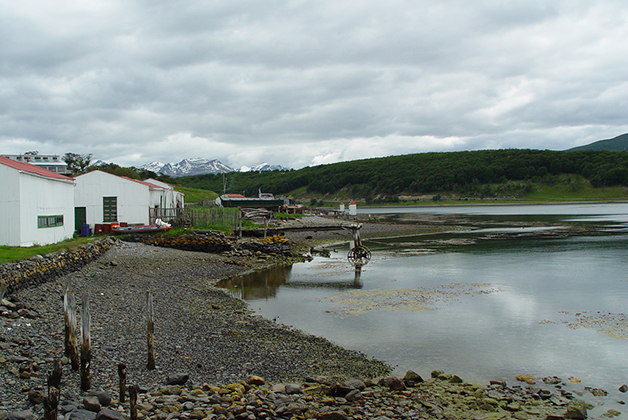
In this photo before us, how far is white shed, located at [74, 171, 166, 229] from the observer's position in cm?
3722

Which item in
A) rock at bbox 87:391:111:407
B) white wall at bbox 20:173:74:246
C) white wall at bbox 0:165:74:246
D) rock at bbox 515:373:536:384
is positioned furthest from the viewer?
white wall at bbox 20:173:74:246

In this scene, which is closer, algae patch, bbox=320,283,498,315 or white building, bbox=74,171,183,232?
algae patch, bbox=320,283,498,315

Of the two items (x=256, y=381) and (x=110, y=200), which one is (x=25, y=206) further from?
(x=256, y=381)

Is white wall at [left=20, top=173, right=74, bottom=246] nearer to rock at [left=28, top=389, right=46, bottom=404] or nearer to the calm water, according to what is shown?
the calm water

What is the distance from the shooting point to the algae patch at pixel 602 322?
17.6m

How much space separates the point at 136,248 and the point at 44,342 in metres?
21.3

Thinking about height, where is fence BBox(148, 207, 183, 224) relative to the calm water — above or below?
above

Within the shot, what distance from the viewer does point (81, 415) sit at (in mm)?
8438

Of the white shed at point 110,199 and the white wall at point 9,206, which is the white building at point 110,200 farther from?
the white wall at point 9,206

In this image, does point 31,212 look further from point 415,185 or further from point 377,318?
point 415,185

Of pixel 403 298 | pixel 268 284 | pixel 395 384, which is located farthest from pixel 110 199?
pixel 395 384

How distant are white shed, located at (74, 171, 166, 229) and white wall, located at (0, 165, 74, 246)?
388 inches

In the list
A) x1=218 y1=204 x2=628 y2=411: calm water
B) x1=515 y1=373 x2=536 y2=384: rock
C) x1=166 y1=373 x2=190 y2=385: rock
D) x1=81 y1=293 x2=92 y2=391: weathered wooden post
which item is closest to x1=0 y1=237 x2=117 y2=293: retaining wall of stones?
x1=81 y1=293 x2=92 y2=391: weathered wooden post

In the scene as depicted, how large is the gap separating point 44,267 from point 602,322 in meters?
22.8
